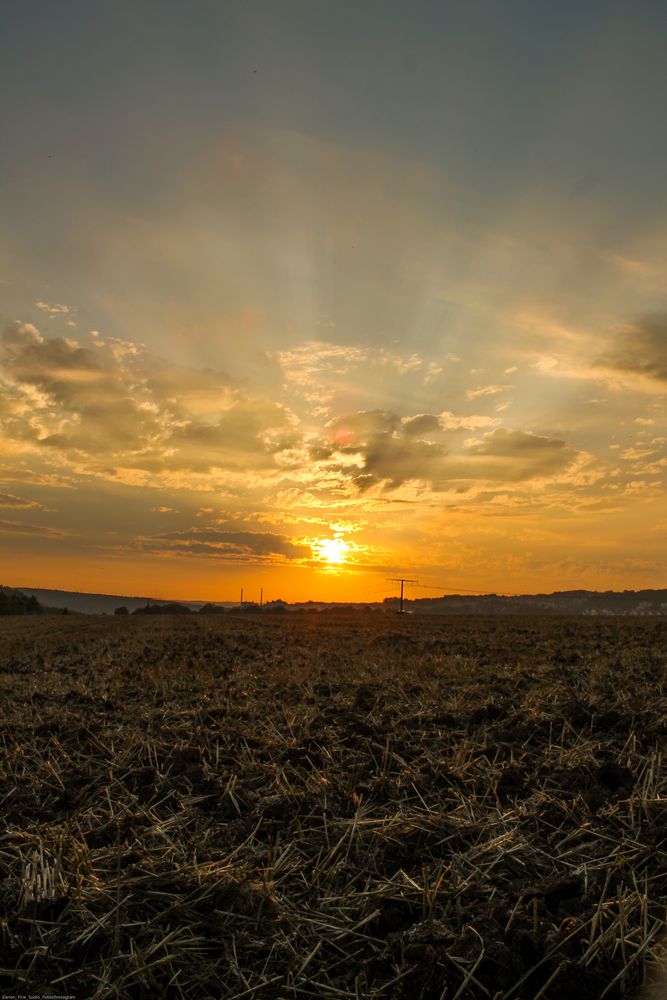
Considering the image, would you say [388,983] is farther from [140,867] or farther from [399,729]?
[399,729]

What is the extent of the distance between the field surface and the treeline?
117380mm

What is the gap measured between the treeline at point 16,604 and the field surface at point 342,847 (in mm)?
117380

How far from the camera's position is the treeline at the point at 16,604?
11288 cm

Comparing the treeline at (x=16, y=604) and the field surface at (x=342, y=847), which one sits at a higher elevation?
the field surface at (x=342, y=847)

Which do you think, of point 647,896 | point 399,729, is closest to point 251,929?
point 647,896

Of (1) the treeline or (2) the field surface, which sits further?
(1) the treeline

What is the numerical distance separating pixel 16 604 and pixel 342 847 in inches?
4943

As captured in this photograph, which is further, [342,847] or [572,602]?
[572,602]

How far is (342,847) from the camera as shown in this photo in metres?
4.55

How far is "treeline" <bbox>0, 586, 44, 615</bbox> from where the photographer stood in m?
113

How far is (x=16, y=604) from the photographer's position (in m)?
116

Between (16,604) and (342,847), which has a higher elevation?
(342,847)

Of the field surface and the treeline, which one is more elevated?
the field surface

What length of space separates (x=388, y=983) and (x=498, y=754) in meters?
3.14
